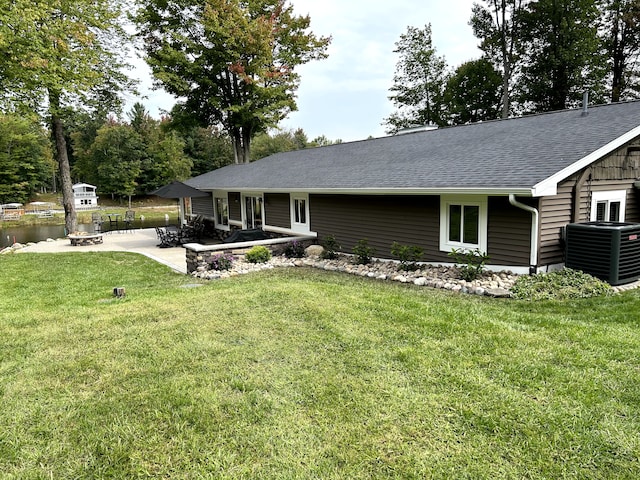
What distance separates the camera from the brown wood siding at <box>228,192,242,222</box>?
651 inches

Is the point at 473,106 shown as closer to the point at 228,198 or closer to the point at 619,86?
the point at 619,86

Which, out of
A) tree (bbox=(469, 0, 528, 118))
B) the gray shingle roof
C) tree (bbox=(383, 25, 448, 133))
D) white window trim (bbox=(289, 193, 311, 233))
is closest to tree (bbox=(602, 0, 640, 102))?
tree (bbox=(469, 0, 528, 118))

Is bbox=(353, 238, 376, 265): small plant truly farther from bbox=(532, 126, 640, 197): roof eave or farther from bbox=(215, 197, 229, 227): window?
bbox=(215, 197, 229, 227): window

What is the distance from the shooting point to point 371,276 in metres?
8.85

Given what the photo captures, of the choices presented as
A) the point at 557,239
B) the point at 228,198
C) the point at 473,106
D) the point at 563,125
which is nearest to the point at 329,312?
the point at 557,239

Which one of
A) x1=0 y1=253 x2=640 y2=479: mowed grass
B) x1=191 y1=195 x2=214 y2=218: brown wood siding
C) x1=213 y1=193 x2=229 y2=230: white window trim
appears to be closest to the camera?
x1=0 y1=253 x2=640 y2=479: mowed grass

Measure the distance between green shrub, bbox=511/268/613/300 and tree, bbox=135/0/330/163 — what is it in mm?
21412

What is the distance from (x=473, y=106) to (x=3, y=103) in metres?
25.4

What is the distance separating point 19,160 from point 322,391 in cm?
5032

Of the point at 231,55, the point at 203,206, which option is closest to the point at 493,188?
the point at 203,206

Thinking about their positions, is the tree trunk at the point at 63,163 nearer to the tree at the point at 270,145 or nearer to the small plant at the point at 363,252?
the small plant at the point at 363,252

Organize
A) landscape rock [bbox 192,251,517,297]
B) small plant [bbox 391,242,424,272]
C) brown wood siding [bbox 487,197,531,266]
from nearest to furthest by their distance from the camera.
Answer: landscape rock [bbox 192,251,517,297] < brown wood siding [bbox 487,197,531,266] < small plant [bbox 391,242,424,272]

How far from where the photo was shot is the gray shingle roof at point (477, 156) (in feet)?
24.0

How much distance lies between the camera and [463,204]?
326 inches
